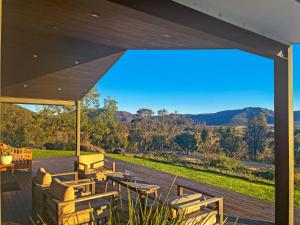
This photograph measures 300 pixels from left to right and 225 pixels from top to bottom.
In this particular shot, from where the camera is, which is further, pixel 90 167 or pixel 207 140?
pixel 207 140

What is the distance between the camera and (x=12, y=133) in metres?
11.9

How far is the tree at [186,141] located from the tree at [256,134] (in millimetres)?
2330

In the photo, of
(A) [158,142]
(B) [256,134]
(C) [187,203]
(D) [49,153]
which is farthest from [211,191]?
(D) [49,153]

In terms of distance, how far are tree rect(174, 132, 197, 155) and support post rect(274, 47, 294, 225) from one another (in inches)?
289

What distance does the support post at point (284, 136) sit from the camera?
2.95 meters

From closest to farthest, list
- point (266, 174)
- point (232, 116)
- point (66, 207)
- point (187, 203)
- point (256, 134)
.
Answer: point (66, 207), point (187, 203), point (266, 174), point (256, 134), point (232, 116)

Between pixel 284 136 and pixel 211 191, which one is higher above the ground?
pixel 284 136

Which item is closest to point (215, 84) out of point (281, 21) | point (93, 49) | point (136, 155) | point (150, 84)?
point (150, 84)

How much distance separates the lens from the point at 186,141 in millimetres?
10797

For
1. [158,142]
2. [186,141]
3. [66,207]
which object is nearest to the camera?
[66,207]

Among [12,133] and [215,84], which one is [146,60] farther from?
[12,133]

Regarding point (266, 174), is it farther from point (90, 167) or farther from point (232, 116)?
point (90, 167)

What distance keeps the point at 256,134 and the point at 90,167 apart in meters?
5.89

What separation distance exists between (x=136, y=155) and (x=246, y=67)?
6.84m
